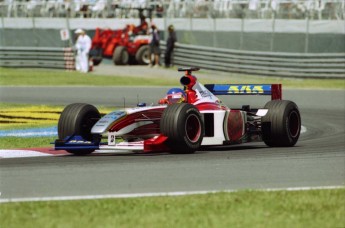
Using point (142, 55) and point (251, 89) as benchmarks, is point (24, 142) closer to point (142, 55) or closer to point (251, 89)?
point (251, 89)

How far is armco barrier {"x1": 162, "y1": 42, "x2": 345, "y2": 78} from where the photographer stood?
30.8 metres

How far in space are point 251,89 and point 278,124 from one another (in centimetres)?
88

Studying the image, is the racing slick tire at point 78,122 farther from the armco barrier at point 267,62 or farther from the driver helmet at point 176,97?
the armco barrier at point 267,62

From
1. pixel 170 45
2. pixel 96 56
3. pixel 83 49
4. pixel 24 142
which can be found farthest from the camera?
pixel 96 56

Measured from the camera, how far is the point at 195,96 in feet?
43.3

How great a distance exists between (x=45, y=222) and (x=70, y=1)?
3657 centimetres

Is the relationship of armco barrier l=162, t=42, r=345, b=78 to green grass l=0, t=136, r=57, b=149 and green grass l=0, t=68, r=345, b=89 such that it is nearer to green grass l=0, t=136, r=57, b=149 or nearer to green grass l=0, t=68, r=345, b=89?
green grass l=0, t=68, r=345, b=89

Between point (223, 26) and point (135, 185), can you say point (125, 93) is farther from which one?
point (135, 185)

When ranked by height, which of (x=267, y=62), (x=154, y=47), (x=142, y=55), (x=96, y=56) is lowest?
(x=96, y=56)

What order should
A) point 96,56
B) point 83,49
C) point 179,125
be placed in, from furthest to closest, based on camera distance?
point 96,56 < point 83,49 < point 179,125

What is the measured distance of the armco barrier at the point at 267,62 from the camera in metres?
30.8

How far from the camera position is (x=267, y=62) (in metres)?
32.3

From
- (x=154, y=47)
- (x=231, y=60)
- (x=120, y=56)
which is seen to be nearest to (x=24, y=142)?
(x=231, y=60)

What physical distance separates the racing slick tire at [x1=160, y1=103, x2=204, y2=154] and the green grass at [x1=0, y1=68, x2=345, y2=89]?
1680cm
